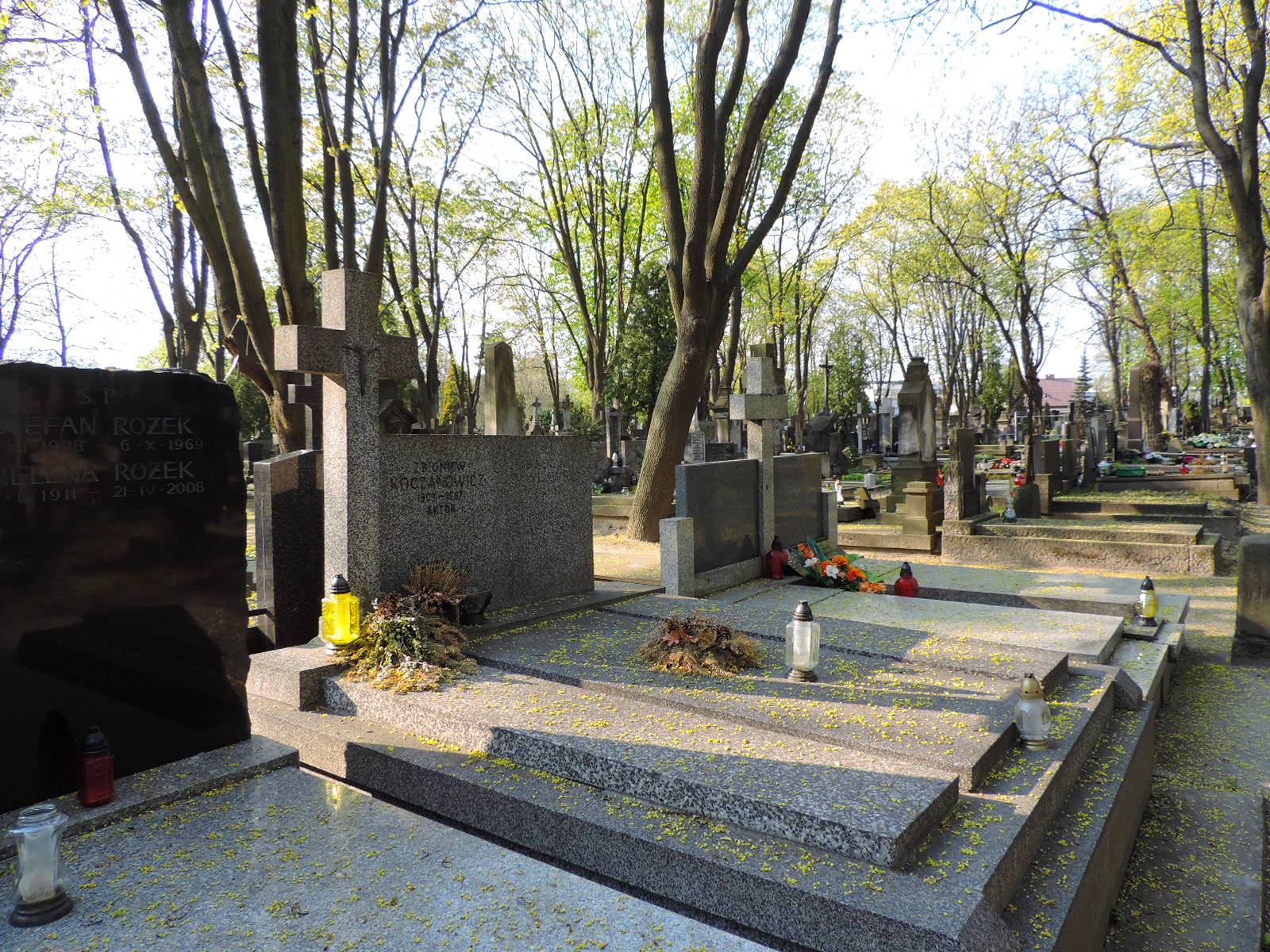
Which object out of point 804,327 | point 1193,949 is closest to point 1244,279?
point 1193,949

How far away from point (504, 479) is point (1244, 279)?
1279 cm

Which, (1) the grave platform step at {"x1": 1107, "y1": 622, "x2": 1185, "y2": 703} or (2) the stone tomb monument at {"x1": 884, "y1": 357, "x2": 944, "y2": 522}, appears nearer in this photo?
(1) the grave platform step at {"x1": 1107, "y1": 622, "x2": 1185, "y2": 703}

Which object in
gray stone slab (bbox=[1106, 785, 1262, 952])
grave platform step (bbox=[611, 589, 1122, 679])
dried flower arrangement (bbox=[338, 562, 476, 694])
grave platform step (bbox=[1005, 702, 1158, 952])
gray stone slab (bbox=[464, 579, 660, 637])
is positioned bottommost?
gray stone slab (bbox=[1106, 785, 1262, 952])

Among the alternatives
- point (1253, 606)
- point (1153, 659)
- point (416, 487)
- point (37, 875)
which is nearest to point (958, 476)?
point (1253, 606)

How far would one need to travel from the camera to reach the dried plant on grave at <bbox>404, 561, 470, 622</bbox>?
5.77m

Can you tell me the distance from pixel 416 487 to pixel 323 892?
3749mm

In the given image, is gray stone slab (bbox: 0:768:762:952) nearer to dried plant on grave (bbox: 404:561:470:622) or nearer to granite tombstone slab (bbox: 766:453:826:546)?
dried plant on grave (bbox: 404:561:470:622)

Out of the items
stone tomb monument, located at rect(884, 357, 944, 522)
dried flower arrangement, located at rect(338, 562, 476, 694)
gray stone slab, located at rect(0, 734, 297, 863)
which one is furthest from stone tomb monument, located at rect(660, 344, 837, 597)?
gray stone slab, located at rect(0, 734, 297, 863)

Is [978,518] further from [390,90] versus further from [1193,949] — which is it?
[390,90]

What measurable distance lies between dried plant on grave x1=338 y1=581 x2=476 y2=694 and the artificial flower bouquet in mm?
4993

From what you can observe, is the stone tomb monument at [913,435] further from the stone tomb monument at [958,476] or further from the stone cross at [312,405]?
the stone cross at [312,405]

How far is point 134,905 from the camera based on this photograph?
2.70 metres

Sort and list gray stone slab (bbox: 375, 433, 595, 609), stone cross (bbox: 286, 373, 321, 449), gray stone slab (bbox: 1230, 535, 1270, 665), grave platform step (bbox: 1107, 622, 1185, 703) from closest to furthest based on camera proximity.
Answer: grave platform step (bbox: 1107, 622, 1185, 703)
gray stone slab (bbox: 375, 433, 595, 609)
stone cross (bbox: 286, 373, 321, 449)
gray stone slab (bbox: 1230, 535, 1270, 665)

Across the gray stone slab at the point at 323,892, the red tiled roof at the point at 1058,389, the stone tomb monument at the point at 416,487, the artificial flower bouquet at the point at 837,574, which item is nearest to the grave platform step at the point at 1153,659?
the artificial flower bouquet at the point at 837,574
